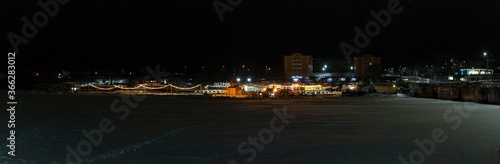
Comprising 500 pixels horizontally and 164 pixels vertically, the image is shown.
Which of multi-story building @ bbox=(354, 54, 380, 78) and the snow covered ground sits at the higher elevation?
multi-story building @ bbox=(354, 54, 380, 78)

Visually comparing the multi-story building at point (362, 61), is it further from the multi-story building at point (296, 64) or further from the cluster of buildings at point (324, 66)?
the multi-story building at point (296, 64)

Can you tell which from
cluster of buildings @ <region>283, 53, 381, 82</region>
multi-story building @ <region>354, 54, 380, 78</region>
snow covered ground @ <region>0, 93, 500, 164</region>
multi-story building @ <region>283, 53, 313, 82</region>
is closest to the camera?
snow covered ground @ <region>0, 93, 500, 164</region>

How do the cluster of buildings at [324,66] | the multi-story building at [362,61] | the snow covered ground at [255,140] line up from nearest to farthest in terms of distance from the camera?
the snow covered ground at [255,140] < the cluster of buildings at [324,66] < the multi-story building at [362,61]

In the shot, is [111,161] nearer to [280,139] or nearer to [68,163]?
[68,163]

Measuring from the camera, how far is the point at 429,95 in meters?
24.8

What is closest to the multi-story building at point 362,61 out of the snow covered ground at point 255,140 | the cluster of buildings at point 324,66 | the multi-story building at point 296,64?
the cluster of buildings at point 324,66

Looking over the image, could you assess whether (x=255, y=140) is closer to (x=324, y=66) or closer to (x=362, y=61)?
(x=362, y=61)

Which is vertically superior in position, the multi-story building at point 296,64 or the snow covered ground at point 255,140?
the multi-story building at point 296,64

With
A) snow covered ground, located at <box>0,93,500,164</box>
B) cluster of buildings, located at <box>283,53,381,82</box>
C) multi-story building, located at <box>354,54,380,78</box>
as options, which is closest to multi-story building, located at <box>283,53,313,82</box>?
cluster of buildings, located at <box>283,53,381,82</box>

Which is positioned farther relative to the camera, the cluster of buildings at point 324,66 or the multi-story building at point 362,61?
the multi-story building at point 362,61

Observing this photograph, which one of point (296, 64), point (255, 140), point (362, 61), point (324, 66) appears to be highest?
point (362, 61)

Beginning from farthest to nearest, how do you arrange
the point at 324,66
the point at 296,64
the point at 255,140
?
the point at 324,66
the point at 296,64
the point at 255,140

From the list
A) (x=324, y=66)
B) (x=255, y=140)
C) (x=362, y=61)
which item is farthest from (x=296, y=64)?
(x=255, y=140)

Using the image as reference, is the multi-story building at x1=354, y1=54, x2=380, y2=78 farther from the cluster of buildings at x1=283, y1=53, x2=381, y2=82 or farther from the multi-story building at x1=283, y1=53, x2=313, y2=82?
the multi-story building at x1=283, y1=53, x2=313, y2=82
